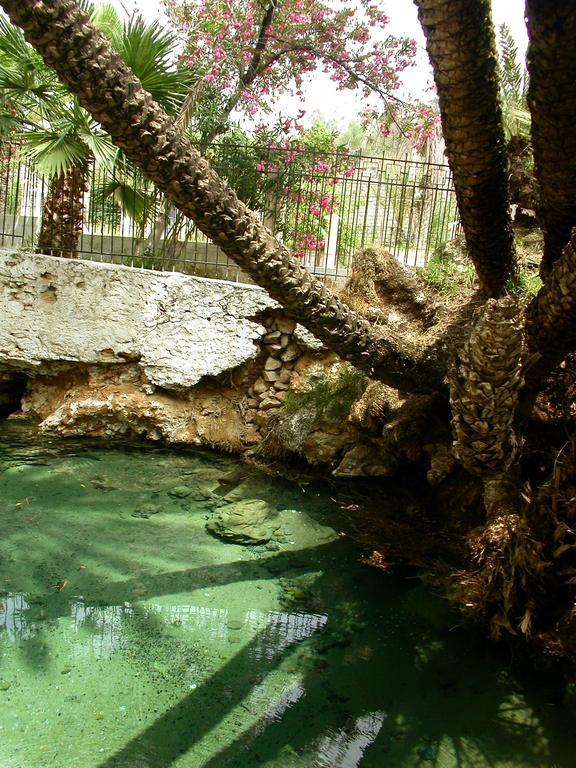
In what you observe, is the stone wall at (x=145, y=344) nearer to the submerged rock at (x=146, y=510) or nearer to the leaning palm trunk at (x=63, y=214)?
the leaning palm trunk at (x=63, y=214)

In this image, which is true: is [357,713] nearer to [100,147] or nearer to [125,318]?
[125,318]

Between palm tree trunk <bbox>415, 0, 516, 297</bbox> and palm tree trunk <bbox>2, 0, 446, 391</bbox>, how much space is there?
1.15 m

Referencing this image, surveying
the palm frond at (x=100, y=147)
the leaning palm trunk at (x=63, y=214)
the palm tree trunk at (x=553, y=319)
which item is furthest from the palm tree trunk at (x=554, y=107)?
the leaning palm trunk at (x=63, y=214)

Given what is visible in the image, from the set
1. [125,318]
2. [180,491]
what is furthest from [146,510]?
[125,318]

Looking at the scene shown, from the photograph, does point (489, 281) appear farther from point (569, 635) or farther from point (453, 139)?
point (569, 635)

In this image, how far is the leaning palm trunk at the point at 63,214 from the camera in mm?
7805

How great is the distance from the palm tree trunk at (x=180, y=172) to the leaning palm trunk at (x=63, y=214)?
423cm

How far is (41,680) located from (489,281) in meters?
4.23

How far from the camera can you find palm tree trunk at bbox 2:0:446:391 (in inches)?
126

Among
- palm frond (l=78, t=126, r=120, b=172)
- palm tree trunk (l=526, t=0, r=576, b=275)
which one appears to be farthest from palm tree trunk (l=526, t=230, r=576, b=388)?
palm frond (l=78, t=126, r=120, b=172)

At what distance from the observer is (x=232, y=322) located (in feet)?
24.6

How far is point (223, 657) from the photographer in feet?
13.0

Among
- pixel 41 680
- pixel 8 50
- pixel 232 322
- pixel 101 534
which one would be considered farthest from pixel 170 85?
pixel 41 680

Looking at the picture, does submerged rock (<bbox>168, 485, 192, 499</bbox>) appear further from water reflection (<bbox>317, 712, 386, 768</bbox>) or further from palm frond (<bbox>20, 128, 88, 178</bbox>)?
palm frond (<bbox>20, 128, 88, 178</bbox>)
